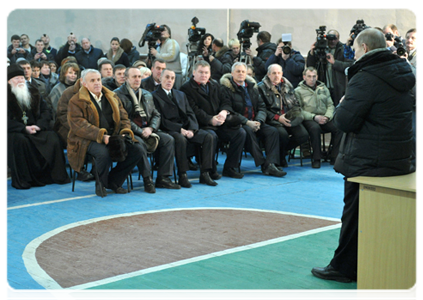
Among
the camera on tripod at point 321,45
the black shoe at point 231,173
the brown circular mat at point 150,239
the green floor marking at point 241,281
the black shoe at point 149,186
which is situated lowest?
the green floor marking at point 241,281

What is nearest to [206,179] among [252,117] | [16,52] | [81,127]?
[252,117]

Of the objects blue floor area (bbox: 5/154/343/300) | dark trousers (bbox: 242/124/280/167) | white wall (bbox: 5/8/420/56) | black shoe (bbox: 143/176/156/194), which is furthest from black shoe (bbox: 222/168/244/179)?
white wall (bbox: 5/8/420/56)

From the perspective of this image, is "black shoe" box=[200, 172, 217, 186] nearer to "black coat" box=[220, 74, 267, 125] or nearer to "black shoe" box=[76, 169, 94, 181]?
"black coat" box=[220, 74, 267, 125]

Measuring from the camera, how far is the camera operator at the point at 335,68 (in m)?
9.98

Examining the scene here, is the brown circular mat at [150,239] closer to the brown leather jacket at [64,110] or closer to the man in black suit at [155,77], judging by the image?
the brown leather jacket at [64,110]

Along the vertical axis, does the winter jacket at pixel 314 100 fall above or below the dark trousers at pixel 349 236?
above

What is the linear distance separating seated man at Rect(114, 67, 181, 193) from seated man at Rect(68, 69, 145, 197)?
231 millimetres

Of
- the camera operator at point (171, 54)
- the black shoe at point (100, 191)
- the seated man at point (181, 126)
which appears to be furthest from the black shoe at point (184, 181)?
the camera operator at point (171, 54)

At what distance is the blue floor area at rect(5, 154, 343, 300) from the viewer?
564 cm

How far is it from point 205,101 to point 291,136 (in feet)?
5.47

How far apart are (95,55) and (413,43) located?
685 cm

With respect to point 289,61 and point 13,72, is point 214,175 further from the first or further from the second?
point 289,61

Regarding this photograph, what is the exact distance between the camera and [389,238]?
3.34 meters

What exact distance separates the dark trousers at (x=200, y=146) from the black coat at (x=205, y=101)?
310mm
